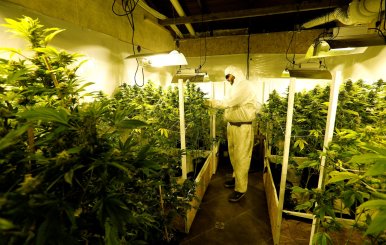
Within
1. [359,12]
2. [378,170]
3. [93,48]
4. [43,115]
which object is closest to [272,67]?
[359,12]

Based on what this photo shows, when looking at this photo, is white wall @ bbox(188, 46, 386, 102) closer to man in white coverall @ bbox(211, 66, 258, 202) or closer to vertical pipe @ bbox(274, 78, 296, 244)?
man in white coverall @ bbox(211, 66, 258, 202)

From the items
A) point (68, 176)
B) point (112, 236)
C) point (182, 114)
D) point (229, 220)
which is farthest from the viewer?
point (229, 220)

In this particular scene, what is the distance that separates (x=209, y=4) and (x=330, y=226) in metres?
3.36

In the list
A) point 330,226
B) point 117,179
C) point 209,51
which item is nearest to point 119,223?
point 117,179

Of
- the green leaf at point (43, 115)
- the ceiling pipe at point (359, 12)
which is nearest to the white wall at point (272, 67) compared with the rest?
the ceiling pipe at point (359, 12)

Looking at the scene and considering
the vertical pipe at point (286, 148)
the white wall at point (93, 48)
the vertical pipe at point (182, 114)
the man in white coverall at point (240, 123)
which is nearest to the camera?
the white wall at point (93, 48)

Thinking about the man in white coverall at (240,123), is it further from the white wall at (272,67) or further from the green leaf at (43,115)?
the green leaf at (43,115)

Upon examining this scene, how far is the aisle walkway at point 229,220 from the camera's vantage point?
220cm

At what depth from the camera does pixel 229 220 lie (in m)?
2.51

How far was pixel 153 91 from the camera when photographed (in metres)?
2.49

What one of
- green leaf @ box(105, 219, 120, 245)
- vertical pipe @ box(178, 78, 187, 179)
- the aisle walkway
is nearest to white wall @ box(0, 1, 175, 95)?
vertical pipe @ box(178, 78, 187, 179)

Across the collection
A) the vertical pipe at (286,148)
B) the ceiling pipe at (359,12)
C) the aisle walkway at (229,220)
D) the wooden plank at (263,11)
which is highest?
the wooden plank at (263,11)

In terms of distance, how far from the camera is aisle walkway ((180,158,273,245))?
7.20 feet

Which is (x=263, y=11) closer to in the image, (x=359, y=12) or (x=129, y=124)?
(x=359, y=12)
